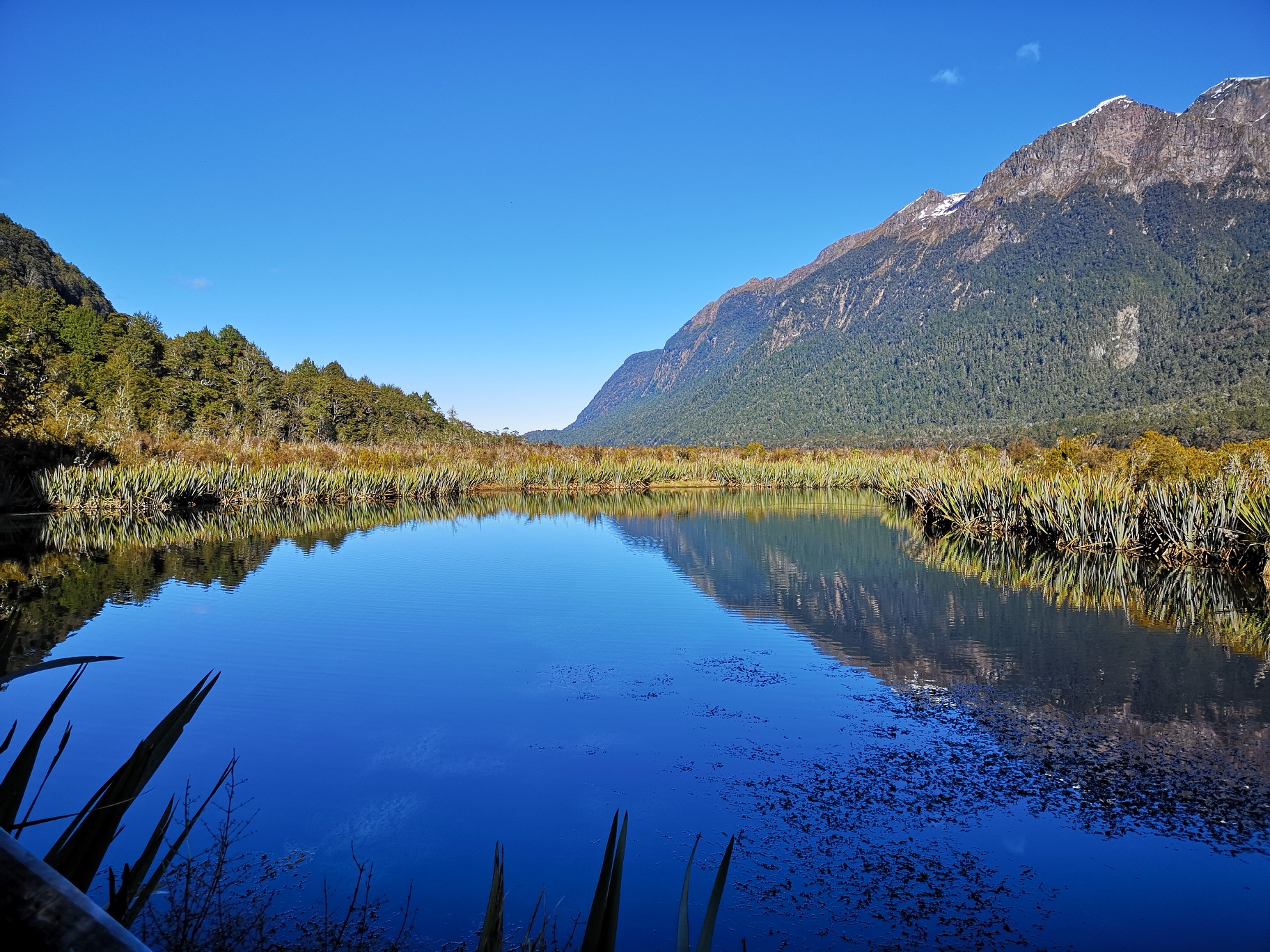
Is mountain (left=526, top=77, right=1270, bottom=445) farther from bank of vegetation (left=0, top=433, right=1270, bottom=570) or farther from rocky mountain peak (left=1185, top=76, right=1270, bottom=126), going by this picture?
bank of vegetation (left=0, top=433, right=1270, bottom=570)

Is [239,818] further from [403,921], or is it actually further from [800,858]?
[800,858]

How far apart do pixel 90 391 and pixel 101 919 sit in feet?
117

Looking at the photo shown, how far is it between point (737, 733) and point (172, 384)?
3309cm

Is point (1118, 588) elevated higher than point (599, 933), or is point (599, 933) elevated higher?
point (599, 933)

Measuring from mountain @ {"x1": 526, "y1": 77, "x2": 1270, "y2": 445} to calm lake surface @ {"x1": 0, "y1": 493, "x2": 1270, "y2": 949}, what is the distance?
3715cm

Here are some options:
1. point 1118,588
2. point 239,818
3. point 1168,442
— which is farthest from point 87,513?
point 1168,442

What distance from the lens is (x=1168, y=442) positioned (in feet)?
54.9

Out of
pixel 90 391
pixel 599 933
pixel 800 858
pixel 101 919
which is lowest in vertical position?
pixel 800 858

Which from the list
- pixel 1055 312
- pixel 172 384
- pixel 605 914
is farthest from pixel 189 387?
pixel 1055 312

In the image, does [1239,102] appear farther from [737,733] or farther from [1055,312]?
[737,733]

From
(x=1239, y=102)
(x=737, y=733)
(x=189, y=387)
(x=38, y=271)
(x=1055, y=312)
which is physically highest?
(x=1239, y=102)

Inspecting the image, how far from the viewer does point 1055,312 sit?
274ft

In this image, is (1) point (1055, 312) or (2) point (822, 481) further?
(1) point (1055, 312)

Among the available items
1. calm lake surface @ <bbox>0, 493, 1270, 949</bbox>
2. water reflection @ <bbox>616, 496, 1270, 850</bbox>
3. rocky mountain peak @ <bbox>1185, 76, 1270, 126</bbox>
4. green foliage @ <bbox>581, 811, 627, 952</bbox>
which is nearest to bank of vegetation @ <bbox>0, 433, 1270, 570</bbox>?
water reflection @ <bbox>616, 496, 1270, 850</bbox>
